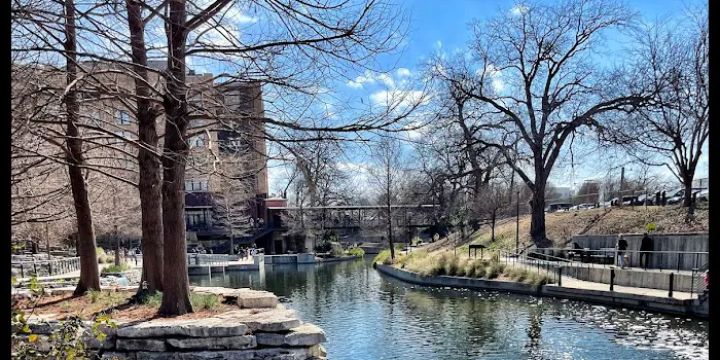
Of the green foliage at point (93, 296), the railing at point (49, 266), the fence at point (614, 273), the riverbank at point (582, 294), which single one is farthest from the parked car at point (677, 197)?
the railing at point (49, 266)

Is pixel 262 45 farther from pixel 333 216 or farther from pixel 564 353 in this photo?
pixel 333 216

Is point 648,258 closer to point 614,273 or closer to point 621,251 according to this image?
point 621,251

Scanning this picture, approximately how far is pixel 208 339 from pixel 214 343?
10 cm

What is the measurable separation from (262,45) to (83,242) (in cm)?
688

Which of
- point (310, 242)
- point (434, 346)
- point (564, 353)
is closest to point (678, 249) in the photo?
point (564, 353)

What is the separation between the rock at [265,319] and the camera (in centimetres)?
763

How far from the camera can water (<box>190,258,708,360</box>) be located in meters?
11.5

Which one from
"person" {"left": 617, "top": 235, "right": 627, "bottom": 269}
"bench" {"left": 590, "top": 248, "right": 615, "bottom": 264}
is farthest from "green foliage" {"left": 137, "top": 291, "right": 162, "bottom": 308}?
"bench" {"left": 590, "top": 248, "right": 615, "bottom": 264}

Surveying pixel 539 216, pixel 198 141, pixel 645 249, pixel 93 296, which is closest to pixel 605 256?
pixel 645 249

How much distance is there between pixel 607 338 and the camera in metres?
12.4

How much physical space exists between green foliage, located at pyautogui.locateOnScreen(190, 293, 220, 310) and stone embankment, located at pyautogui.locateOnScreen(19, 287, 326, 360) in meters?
1.27

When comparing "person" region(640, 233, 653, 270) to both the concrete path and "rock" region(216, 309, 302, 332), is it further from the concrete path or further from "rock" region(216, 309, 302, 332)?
"rock" region(216, 309, 302, 332)

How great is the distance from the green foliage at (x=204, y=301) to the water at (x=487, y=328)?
3227 millimetres

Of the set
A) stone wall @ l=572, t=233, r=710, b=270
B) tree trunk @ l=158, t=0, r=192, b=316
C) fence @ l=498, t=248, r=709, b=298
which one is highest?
tree trunk @ l=158, t=0, r=192, b=316
